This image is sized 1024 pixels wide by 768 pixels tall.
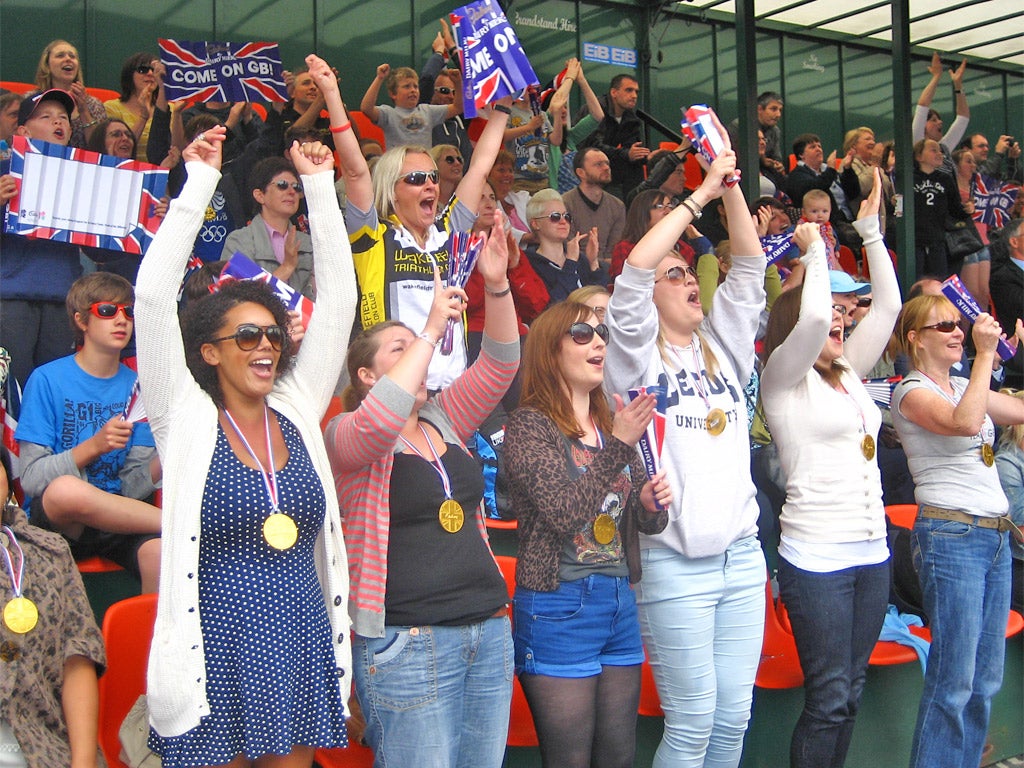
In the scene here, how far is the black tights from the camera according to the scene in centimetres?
312

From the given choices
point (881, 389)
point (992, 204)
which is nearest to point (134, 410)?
point (881, 389)

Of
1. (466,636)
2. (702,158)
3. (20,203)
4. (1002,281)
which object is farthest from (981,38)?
(466,636)

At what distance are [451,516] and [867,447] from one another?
172 cm

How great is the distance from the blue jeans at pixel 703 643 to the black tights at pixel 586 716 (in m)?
0.20

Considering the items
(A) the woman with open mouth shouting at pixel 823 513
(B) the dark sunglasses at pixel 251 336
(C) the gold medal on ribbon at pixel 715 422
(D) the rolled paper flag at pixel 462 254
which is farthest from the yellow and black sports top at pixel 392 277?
(B) the dark sunglasses at pixel 251 336

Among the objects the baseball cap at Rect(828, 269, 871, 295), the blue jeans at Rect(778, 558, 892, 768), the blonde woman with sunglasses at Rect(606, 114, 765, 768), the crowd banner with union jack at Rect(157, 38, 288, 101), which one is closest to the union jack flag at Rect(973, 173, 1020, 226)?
the baseball cap at Rect(828, 269, 871, 295)

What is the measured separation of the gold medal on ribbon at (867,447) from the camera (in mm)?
3996

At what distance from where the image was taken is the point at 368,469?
2986 millimetres

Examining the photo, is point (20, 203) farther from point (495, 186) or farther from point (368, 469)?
point (495, 186)

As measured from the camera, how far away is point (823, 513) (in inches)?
152

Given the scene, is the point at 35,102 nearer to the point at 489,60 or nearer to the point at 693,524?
the point at 489,60

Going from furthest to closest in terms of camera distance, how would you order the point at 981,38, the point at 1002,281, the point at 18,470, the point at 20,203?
the point at 981,38
the point at 1002,281
the point at 20,203
the point at 18,470

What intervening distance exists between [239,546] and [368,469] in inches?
17.6

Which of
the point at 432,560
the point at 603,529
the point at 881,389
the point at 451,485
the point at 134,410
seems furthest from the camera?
the point at 881,389
